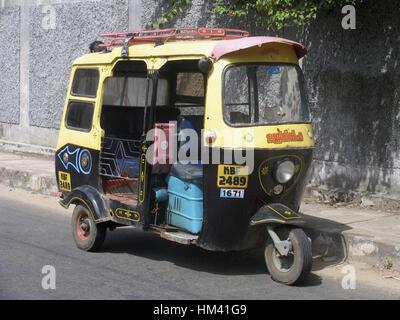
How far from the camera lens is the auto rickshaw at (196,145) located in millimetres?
5840

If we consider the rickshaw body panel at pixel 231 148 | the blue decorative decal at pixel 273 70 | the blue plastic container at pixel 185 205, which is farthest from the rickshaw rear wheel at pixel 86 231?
the blue decorative decal at pixel 273 70

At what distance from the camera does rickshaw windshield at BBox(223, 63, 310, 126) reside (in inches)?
233

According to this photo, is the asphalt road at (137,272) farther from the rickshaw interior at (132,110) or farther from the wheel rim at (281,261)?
the rickshaw interior at (132,110)

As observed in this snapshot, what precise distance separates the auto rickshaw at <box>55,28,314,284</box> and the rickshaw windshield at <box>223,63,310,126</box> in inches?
0.4

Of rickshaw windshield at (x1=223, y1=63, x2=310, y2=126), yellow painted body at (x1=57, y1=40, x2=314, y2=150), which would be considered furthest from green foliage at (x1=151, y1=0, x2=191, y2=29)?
rickshaw windshield at (x1=223, y1=63, x2=310, y2=126)

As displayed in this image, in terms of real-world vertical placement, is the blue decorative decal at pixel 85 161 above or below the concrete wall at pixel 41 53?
below

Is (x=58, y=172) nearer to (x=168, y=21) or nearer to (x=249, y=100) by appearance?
(x=249, y=100)

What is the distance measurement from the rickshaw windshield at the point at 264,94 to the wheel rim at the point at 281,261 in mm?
1184

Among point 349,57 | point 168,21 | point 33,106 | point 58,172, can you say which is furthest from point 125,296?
point 33,106

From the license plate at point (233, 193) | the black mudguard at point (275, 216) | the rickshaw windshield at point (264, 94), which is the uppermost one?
Result: the rickshaw windshield at point (264, 94)

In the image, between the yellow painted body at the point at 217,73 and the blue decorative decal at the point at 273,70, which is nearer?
the yellow painted body at the point at 217,73

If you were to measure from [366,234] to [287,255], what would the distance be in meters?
1.44

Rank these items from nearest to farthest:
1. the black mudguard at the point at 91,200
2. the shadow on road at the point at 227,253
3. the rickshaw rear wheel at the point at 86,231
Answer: the shadow on road at the point at 227,253 < the black mudguard at the point at 91,200 < the rickshaw rear wheel at the point at 86,231

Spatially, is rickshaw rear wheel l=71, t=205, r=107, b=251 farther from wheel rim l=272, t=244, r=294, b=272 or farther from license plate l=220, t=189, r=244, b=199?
wheel rim l=272, t=244, r=294, b=272
